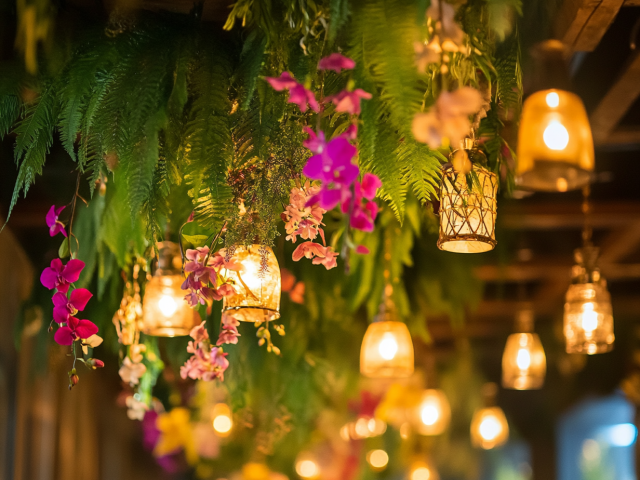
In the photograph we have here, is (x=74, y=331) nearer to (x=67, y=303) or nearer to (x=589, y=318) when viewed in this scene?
(x=67, y=303)

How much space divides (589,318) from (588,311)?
0.9 inches

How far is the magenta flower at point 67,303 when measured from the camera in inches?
51.9

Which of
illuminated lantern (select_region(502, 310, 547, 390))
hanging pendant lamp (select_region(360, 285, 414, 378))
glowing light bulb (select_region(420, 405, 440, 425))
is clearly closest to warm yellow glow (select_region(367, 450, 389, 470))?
glowing light bulb (select_region(420, 405, 440, 425))

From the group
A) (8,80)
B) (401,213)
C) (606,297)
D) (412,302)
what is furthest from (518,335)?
(8,80)

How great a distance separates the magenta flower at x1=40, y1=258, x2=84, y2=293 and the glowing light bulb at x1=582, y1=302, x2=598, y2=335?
5.16 ft

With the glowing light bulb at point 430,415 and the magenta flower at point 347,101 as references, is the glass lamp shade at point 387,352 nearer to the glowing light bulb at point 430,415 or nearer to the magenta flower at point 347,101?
the magenta flower at point 347,101

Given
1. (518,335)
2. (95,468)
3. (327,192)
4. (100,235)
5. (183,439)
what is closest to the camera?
(327,192)

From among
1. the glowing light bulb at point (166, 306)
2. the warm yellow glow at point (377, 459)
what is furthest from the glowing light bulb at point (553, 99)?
the warm yellow glow at point (377, 459)

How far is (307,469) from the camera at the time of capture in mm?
5801

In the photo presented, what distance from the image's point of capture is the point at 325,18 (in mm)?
1152

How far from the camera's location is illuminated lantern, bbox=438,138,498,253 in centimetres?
132

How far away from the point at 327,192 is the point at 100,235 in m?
1.17

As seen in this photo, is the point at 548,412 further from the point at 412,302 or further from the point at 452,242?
the point at 452,242

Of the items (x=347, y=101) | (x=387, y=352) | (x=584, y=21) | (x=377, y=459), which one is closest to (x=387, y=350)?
(x=387, y=352)
